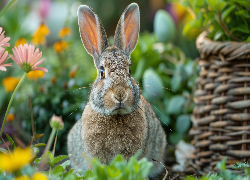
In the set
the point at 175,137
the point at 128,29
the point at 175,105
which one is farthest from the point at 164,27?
the point at 128,29

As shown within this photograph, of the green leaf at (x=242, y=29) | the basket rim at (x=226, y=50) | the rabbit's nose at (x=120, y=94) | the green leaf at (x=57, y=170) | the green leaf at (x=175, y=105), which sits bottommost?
the green leaf at (x=57, y=170)

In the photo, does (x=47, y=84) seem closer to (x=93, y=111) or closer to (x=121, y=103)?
(x=93, y=111)

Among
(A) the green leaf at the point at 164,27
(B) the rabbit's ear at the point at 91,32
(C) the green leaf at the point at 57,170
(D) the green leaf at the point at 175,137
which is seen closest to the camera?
(C) the green leaf at the point at 57,170

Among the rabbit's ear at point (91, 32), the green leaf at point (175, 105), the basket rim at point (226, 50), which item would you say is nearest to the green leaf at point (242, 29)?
the basket rim at point (226, 50)

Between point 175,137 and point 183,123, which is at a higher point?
point 183,123

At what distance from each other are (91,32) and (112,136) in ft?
3.02

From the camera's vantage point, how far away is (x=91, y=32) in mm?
2381

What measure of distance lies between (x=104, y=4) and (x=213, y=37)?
13.0 feet

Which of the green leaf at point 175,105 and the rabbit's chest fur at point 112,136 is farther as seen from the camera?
the green leaf at point 175,105

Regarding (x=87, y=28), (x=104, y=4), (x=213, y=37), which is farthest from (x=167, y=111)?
(x=104, y=4)

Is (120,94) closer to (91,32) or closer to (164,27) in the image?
(91,32)

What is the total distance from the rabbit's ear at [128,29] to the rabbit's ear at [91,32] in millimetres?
119

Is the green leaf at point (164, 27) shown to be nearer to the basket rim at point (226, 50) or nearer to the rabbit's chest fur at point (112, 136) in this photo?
the basket rim at point (226, 50)

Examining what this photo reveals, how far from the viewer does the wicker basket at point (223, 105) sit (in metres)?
2.35
